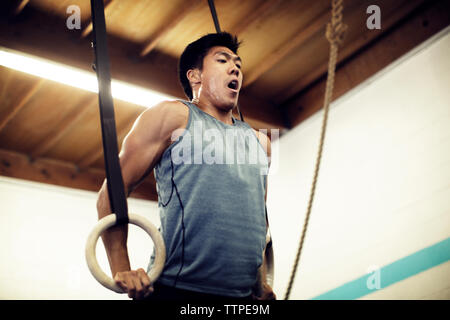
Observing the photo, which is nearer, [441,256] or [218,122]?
[218,122]

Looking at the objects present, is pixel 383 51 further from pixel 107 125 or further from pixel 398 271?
pixel 107 125

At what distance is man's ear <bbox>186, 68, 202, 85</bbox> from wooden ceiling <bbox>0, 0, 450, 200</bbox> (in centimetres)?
167

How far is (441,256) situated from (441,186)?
0.48 m

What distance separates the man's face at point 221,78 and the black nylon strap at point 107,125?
0.41 m

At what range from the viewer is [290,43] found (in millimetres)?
3730

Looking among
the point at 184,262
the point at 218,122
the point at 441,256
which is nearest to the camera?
the point at 184,262

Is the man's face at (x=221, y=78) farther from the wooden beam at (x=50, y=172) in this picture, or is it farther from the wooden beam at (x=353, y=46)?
the wooden beam at (x=50, y=172)

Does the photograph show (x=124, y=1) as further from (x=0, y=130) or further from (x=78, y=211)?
(x=78, y=211)

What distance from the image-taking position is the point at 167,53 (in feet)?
12.3

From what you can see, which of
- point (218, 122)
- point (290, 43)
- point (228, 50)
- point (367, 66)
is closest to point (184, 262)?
point (218, 122)

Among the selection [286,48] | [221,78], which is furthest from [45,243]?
[221,78]

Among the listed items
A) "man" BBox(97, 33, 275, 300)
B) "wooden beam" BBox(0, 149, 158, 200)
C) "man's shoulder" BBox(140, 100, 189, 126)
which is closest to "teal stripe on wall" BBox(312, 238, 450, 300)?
"man" BBox(97, 33, 275, 300)

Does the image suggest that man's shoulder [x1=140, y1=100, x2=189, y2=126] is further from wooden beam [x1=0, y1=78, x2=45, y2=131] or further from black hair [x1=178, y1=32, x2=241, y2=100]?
wooden beam [x1=0, y1=78, x2=45, y2=131]

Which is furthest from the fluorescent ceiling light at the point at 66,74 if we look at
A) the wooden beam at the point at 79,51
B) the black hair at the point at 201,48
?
the black hair at the point at 201,48
